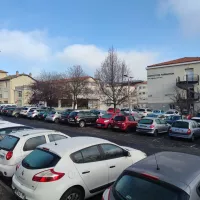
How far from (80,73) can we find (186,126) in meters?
32.4

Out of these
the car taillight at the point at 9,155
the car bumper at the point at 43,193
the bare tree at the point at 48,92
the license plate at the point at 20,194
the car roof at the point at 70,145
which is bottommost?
the license plate at the point at 20,194

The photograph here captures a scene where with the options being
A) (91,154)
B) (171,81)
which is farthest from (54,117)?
(171,81)

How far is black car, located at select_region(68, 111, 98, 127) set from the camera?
72.6 ft

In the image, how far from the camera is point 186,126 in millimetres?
15938

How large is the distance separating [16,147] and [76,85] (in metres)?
36.1

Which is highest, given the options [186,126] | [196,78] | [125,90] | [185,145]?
[196,78]

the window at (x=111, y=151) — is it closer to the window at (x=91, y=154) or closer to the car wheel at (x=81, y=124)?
the window at (x=91, y=154)

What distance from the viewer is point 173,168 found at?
3383mm

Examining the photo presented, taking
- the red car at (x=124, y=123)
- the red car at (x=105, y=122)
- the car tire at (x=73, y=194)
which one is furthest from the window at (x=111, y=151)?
the red car at (x=105, y=122)

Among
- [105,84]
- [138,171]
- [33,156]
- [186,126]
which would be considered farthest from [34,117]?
[138,171]

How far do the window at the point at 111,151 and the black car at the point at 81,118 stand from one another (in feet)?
52.7

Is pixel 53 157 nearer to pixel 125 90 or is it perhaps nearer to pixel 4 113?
pixel 125 90

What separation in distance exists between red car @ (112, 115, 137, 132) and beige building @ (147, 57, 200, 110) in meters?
22.1

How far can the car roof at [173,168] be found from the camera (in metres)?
3.05
